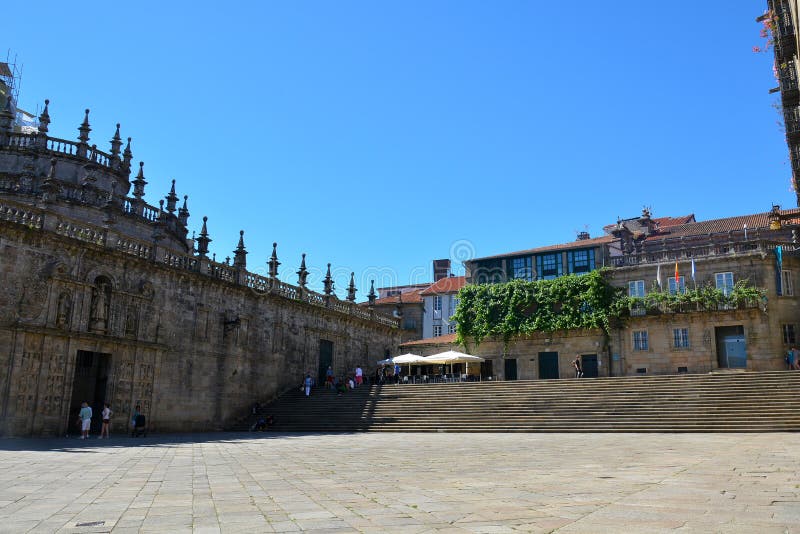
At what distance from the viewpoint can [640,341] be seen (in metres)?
38.0

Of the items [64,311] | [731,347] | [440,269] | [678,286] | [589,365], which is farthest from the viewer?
[440,269]

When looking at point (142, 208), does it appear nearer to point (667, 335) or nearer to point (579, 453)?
point (579, 453)

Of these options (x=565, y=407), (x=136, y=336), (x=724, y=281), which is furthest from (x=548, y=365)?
(x=136, y=336)

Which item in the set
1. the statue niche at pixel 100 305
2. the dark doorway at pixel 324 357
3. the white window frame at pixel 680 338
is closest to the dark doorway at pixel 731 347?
the white window frame at pixel 680 338

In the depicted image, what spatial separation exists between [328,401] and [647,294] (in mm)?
20542

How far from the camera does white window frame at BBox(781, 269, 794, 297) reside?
35438 millimetres

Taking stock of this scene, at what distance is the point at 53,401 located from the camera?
2172 centimetres

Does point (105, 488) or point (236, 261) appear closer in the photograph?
point (105, 488)

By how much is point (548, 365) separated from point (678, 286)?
9169mm

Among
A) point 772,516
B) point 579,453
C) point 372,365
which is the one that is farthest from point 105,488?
point 372,365

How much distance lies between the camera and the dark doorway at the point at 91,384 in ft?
76.2

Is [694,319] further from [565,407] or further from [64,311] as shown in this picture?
[64,311]

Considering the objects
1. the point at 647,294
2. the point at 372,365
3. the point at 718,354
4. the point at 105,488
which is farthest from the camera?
the point at 372,365

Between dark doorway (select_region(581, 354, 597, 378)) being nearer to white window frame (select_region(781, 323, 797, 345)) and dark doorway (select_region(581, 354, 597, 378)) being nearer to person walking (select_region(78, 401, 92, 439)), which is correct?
white window frame (select_region(781, 323, 797, 345))
